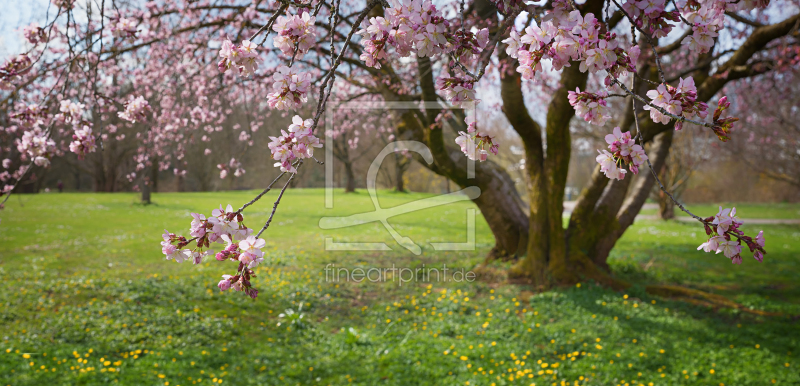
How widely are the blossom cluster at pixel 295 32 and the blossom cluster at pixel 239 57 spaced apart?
97mm

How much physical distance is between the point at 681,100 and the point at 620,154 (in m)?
0.22

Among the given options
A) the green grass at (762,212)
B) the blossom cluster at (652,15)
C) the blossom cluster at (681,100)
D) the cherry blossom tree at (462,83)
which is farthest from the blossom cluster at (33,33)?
the green grass at (762,212)

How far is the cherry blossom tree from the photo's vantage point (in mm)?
1354

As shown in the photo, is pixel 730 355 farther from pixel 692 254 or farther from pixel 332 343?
pixel 692 254

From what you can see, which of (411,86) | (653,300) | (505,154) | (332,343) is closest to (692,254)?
(653,300)

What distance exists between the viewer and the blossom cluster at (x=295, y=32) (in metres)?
1.43

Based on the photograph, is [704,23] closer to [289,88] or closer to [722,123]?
[722,123]

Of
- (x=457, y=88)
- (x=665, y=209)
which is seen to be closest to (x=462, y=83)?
(x=457, y=88)

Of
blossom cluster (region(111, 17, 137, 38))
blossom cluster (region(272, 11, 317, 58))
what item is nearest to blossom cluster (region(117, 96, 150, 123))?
blossom cluster (region(111, 17, 137, 38))

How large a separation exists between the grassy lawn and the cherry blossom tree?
108 centimetres

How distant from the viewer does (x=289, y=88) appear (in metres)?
1.43

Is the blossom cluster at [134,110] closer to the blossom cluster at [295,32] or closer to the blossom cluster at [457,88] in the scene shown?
the blossom cluster at [295,32]

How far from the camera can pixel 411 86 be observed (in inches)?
262

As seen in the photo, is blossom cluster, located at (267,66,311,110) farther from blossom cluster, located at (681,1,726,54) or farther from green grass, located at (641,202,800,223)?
green grass, located at (641,202,800,223)
